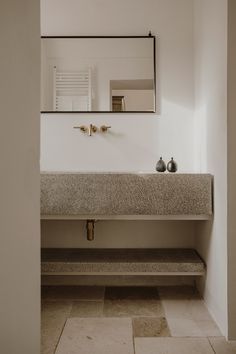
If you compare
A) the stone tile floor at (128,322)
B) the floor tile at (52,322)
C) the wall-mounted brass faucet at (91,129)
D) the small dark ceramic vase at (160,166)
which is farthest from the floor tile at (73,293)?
the wall-mounted brass faucet at (91,129)

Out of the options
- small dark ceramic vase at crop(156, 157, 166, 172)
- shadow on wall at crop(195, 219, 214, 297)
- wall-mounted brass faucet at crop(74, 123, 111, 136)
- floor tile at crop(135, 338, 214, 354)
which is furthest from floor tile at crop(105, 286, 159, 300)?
wall-mounted brass faucet at crop(74, 123, 111, 136)

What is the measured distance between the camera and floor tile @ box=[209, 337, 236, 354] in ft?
5.24

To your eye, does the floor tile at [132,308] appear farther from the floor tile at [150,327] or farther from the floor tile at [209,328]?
the floor tile at [209,328]

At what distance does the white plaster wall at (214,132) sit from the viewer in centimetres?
178

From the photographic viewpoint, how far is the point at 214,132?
200cm

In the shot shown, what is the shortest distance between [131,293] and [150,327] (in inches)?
22.5

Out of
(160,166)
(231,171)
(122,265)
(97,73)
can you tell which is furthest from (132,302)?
(97,73)

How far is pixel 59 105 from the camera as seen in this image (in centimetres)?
264

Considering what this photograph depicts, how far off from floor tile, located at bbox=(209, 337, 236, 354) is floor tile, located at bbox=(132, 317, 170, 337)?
9.3 inches

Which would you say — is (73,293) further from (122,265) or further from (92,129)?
(92,129)

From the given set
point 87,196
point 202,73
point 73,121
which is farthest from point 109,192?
point 202,73

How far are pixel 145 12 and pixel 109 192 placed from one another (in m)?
1.56
